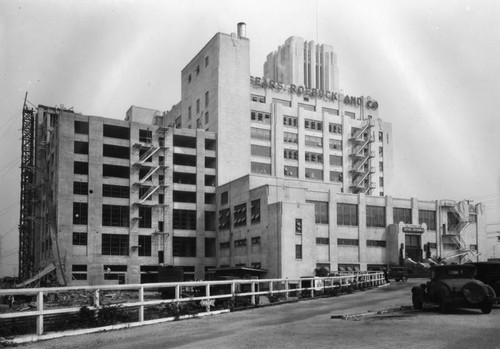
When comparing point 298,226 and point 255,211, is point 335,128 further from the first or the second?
point 298,226

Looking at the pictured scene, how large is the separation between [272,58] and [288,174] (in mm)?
33869

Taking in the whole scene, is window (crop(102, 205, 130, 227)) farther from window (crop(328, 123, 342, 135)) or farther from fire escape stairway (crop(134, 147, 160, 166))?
window (crop(328, 123, 342, 135))

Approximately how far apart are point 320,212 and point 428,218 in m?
20.5

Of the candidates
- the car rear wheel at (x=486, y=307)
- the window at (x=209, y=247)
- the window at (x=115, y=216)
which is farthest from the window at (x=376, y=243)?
the car rear wheel at (x=486, y=307)

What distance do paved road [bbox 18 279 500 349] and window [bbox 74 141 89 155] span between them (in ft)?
213

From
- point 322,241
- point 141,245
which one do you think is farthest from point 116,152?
point 322,241

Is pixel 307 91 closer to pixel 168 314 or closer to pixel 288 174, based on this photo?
pixel 288 174

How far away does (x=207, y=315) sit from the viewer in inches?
779

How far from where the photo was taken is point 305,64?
116000 millimetres

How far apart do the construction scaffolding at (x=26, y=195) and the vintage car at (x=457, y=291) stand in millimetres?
84975

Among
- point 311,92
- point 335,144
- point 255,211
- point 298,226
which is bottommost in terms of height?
point 298,226

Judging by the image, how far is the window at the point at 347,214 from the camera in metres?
81.7

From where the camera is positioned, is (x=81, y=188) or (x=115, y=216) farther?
(x=115, y=216)

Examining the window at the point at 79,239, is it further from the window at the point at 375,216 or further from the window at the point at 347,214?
the window at the point at 375,216
